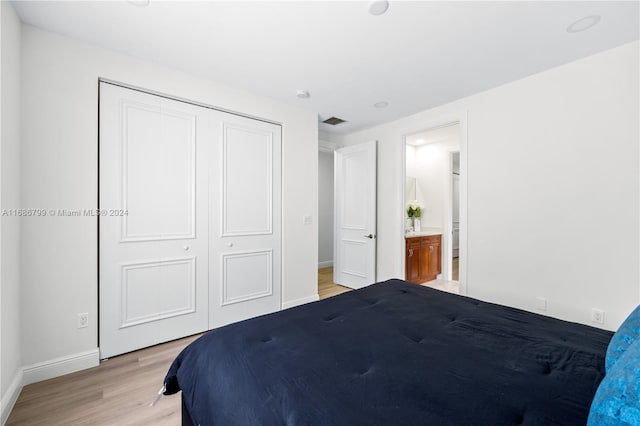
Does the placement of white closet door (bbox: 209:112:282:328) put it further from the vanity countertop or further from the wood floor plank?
the vanity countertop

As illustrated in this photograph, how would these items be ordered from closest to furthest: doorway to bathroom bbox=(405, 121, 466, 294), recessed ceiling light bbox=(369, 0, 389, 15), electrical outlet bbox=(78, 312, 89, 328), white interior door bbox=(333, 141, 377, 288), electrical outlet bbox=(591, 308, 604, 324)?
recessed ceiling light bbox=(369, 0, 389, 15) < electrical outlet bbox=(78, 312, 89, 328) < electrical outlet bbox=(591, 308, 604, 324) < white interior door bbox=(333, 141, 377, 288) < doorway to bathroom bbox=(405, 121, 466, 294)

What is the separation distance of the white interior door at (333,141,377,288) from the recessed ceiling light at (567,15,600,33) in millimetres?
2348

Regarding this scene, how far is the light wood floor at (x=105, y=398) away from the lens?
Result: 163 centimetres

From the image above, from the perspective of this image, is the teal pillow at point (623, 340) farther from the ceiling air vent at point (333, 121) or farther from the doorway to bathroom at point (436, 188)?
the doorway to bathroom at point (436, 188)

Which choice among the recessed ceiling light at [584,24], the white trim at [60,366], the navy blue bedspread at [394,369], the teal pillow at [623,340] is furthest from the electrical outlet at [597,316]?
the white trim at [60,366]

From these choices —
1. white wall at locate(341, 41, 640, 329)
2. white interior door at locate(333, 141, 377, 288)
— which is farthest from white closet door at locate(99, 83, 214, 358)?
white wall at locate(341, 41, 640, 329)

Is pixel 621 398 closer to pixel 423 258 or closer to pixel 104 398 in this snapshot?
pixel 104 398

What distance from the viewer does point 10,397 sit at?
1.71 meters

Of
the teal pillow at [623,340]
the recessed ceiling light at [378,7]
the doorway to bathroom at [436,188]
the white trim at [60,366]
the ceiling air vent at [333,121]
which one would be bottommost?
the white trim at [60,366]

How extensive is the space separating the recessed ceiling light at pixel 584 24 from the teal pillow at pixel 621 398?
93.6 inches

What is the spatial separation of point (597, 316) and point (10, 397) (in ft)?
14.2

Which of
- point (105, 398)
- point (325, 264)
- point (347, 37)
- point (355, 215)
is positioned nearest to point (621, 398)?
point (347, 37)

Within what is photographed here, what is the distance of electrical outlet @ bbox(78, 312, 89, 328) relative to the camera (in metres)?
2.15

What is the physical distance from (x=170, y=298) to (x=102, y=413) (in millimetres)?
998
